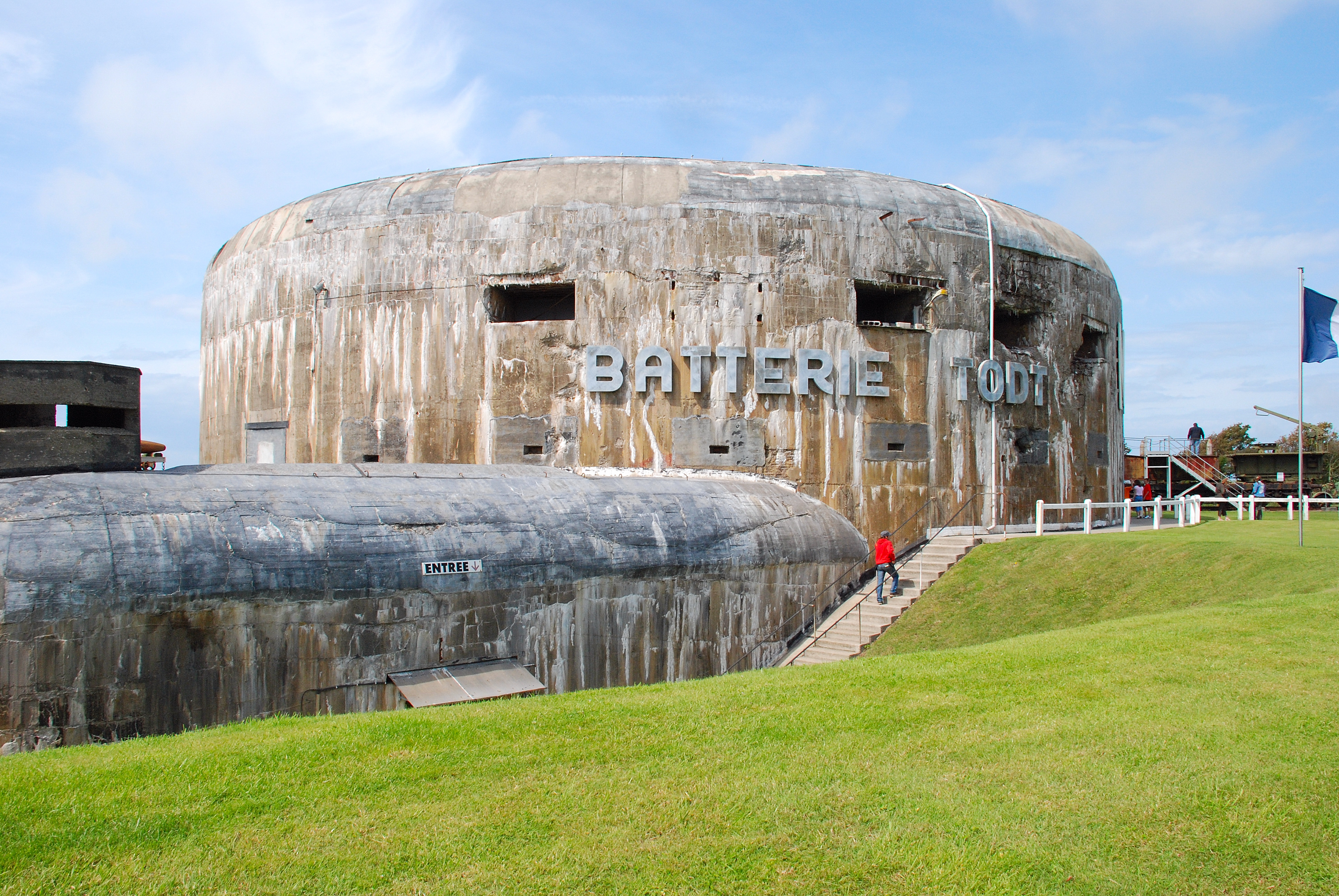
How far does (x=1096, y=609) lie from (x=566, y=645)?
6627 millimetres

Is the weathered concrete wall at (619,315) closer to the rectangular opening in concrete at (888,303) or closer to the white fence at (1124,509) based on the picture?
the rectangular opening in concrete at (888,303)

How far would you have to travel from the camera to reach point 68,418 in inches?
354

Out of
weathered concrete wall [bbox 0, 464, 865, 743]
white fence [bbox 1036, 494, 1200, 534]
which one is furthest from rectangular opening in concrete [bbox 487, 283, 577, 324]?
white fence [bbox 1036, 494, 1200, 534]

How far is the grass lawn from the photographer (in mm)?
3902

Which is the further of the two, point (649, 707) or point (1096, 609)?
point (1096, 609)

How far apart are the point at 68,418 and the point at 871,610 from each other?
31.8 feet

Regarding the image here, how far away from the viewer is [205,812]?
14.6ft

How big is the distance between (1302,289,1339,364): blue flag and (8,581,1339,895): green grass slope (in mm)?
7597

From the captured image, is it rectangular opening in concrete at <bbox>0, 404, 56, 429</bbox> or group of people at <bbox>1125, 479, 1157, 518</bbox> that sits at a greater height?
rectangular opening in concrete at <bbox>0, 404, 56, 429</bbox>

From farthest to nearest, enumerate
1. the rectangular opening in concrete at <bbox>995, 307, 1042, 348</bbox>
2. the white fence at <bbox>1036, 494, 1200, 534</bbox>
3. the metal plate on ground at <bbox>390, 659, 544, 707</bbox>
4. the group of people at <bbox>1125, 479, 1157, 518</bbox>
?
the group of people at <bbox>1125, 479, 1157, 518</bbox> < the rectangular opening in concrete at <bbox>995, 307, 1042, 348</bbox> < the white fence at <bbox>1036, 494, 1200, 534</bbox> < the metal plate on ground at <bbox>390, 659, 544, 707</bbox>

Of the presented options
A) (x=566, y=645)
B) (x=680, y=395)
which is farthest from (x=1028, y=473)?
(x=566, y=645)

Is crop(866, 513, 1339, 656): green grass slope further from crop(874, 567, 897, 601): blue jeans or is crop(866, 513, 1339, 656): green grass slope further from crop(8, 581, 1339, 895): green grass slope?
crop(8, 581, 1339, 895): green grass slope

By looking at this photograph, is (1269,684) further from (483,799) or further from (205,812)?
(205,812)

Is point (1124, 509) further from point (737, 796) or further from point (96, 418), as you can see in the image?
point (96, 418)
